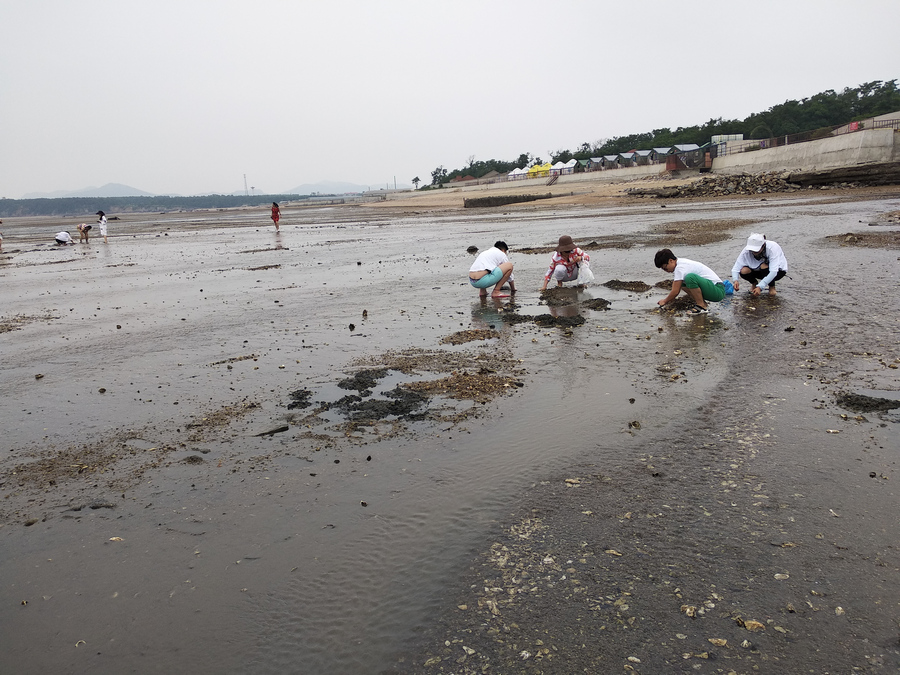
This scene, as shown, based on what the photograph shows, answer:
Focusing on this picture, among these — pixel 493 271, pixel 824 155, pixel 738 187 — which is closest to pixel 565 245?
pixel 493 271

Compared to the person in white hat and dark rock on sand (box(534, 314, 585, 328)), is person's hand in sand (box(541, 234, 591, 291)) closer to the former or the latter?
dark rock on sand (box(534, 314, 585, 328))

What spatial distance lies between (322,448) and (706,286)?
20.6ft

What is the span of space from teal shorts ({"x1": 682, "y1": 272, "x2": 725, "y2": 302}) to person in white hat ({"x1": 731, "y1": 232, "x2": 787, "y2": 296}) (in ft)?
3.33

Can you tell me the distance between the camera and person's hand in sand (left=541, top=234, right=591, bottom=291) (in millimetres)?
10734

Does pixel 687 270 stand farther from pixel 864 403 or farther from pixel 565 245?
pixel 864 403

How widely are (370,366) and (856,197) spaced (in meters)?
29.0

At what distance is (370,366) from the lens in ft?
23.7

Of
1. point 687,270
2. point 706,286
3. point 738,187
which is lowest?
point 706,286

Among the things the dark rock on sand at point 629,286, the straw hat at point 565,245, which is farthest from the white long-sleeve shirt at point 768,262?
the straw hat at point 565,245

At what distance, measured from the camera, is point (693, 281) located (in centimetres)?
883

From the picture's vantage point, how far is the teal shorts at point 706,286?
882 centimetres

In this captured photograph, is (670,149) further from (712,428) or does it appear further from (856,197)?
(712,428)

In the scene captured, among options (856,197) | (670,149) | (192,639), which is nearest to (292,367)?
(192,639)

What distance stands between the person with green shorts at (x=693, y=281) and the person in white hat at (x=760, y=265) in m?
1.06
